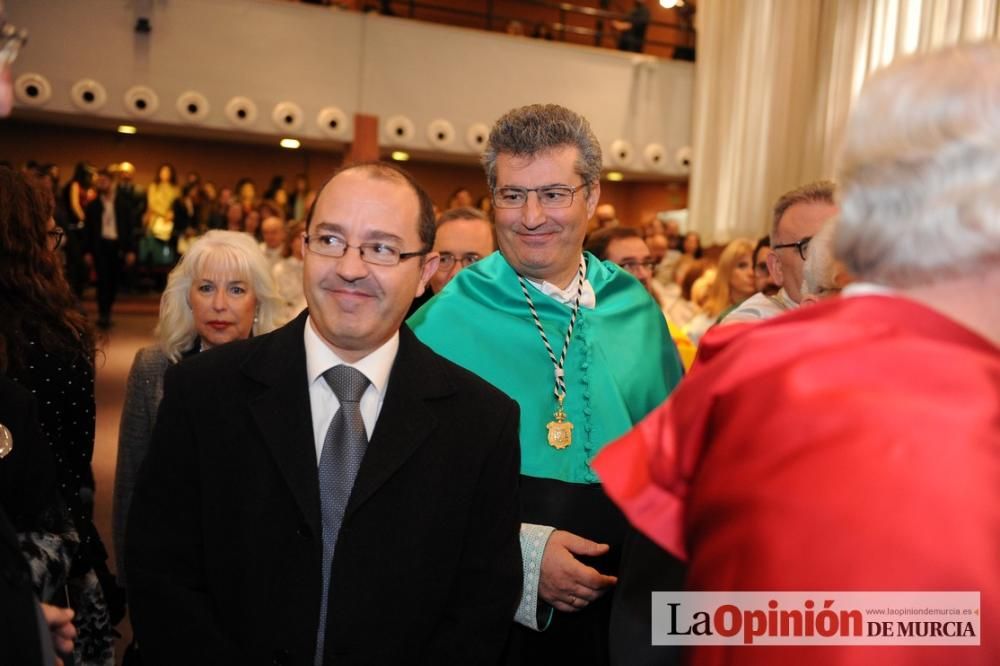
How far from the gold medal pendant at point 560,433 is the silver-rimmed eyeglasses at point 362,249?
2.53 feet

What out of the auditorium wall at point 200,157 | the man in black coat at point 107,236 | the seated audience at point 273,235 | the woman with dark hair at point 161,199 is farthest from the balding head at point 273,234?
the auditorium wall at point 200,157

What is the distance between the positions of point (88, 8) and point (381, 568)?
40.9 feet

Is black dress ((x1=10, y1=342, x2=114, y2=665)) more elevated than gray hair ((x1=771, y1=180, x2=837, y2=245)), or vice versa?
gray hair ((x1=771, y1=180, x2=837, y2=245))

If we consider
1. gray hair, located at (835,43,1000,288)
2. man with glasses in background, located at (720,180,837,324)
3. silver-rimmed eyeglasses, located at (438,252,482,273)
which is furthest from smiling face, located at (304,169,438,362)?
silver-rimmed eyeglasses, located at (438,252,482,273)

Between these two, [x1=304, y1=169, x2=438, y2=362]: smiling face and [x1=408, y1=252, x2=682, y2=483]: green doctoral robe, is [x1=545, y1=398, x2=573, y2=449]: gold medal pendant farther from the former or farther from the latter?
[x1=304, y1=169, x2=438, y2=362]: smiling face

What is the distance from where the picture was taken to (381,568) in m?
1.68

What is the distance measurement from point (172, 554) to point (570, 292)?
131cm

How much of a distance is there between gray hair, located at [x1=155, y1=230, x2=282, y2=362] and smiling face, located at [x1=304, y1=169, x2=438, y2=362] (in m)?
1.57

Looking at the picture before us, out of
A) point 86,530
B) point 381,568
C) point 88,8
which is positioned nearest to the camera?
point 381,568

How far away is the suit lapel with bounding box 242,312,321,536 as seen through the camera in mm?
1675

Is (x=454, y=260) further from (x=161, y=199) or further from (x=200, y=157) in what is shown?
(x=200, y=157)

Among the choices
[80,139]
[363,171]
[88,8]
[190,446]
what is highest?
[88,8]

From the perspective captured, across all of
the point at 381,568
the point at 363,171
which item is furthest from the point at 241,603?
the point at 363,171

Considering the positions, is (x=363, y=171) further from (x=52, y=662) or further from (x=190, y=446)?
(x=52, y=662)
